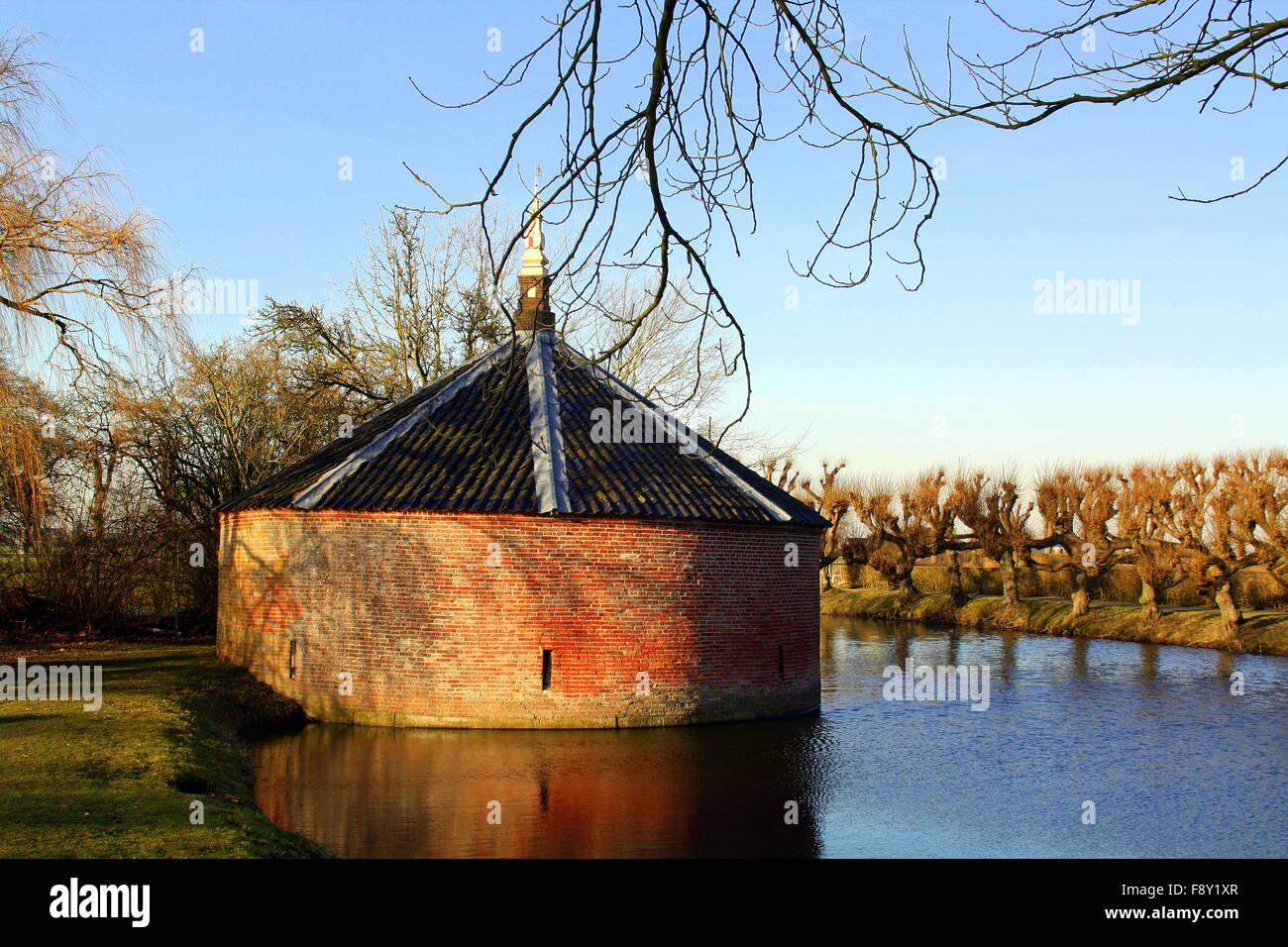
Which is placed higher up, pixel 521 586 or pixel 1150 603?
pixel 521 586

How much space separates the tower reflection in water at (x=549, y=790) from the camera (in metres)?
9.31

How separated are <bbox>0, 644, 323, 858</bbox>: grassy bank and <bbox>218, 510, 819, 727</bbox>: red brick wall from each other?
1482mm

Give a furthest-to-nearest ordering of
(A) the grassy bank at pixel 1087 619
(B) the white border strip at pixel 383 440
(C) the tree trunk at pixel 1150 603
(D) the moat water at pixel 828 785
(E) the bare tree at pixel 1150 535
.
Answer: (C) the tree trunk at pixel 1150 603
(E) the bare tree at pixel 1150 535
(A) the grassy bank at pixel 1087 619
(B) the white border strip at pixel 383 440
(D) the moat water at pixel 828 785

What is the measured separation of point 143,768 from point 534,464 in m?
7.32

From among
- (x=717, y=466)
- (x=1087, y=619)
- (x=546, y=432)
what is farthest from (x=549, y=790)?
(x=1087, y=619)

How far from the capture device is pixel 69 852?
709 centimetres

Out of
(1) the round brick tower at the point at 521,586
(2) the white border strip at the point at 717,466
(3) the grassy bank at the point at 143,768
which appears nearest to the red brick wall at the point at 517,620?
(1) the round brick tower at the point at 521,586

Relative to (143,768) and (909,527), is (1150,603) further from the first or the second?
(143,768)

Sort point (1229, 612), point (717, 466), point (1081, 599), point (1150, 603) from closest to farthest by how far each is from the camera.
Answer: point (717, 466) → point (1229, 612) → point (1150, 603) → point (1081, 599)

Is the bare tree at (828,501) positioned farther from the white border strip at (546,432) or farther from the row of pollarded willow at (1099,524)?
the white border strip at (546,432)

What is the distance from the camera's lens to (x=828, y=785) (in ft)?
39.1

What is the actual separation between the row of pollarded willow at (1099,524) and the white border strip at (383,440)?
1470 cm

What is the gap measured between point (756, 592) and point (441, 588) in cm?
480

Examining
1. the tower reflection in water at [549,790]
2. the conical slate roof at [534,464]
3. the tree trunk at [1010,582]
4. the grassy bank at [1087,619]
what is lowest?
the grassy bank at [1087,619]
